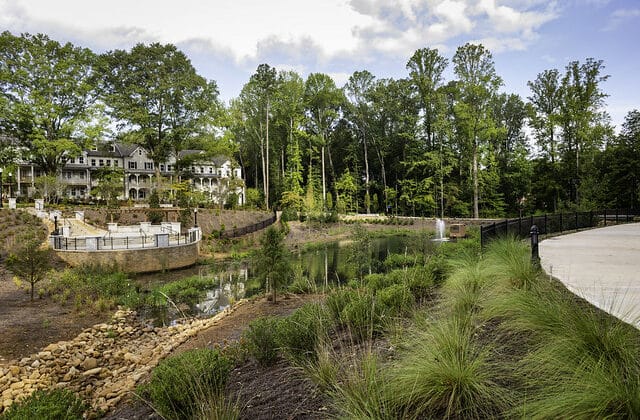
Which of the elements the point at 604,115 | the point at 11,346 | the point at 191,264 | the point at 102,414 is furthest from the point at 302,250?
the point at 604,115

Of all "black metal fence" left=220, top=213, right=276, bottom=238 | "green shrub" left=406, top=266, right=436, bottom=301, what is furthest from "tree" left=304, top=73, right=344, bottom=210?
"green shrub" left=406, top=266, right=436, bottom=301

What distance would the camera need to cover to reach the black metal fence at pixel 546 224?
11930 millimetres

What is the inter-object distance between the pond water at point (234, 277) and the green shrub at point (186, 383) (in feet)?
16.1

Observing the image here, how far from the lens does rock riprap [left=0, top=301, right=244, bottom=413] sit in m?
5.75

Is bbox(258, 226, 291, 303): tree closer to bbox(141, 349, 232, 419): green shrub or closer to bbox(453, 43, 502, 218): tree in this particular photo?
bbox(141, 349, 232, 419): green shrub

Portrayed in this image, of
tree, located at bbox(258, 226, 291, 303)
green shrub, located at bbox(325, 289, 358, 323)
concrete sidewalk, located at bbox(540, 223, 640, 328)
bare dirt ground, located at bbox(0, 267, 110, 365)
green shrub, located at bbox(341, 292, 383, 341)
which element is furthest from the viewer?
tree, located at bbox(258, 226, 291, 303)

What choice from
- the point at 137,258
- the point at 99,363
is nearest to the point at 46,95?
the point at 137,258

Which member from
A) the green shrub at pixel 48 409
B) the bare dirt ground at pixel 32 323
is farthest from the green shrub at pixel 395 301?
the bare dirt ground at pixel 32 323

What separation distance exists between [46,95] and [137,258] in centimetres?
2291

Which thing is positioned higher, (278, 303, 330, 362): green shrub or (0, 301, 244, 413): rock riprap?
(278, 303, 330, 362): green shrub

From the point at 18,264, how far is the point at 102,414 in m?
8.52

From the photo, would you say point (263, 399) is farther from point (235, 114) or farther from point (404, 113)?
point (404, 113)

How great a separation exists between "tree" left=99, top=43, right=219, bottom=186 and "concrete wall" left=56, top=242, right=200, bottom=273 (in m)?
15.6

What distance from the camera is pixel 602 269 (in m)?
7.50
